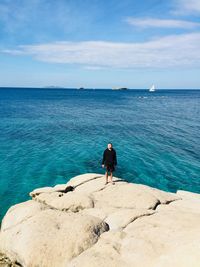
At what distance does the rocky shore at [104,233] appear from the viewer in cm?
1125

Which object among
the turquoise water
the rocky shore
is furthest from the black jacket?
the turquoise water

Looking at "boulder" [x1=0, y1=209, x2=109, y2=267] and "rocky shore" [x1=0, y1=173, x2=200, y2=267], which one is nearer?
"rocky shore" [x1=0, y1=173, x2=200, y2=267]

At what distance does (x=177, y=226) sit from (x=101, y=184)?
8.92 m

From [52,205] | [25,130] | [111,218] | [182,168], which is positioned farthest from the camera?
[25,130]

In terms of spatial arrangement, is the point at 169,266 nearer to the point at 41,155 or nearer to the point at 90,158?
the point at 90,158

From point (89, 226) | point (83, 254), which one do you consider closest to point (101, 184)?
point (89, 226)

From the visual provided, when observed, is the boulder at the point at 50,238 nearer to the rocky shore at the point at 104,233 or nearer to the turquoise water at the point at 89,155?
the rocky shore at the point at 104,233

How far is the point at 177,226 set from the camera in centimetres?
1360

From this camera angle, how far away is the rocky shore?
11250mm

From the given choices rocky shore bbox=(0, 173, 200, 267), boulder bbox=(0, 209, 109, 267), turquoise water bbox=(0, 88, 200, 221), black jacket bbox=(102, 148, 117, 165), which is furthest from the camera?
turquoise water bbox=(0, 88, 200, 221)

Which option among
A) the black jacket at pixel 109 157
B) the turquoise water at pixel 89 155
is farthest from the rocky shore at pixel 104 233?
the turquoise water at pixel 89 155

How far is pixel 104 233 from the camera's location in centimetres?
1399

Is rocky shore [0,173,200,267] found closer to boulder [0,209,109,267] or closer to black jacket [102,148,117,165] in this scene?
boulder [0,209,109,267]

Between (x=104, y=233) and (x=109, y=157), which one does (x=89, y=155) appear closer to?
(x=109, y=157)
